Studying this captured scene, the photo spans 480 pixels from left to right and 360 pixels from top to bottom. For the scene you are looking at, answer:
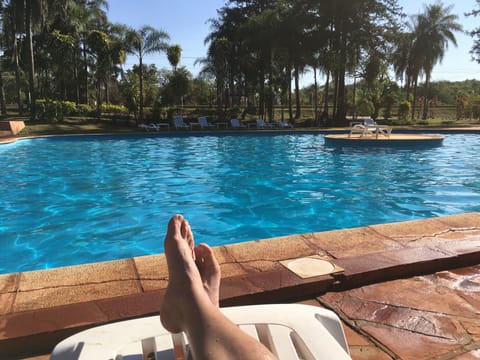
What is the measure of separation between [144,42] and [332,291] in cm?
2081

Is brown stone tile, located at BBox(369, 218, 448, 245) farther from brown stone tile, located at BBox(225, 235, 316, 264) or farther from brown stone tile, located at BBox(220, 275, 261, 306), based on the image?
brown stone tile, located at BBox(220, 275, 261, 306)

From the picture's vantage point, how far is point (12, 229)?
16.4ft

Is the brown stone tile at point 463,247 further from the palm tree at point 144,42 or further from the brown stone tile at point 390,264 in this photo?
the palm tree at point 144,42

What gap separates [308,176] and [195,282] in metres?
7.09

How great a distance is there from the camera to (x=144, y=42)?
20656 mm

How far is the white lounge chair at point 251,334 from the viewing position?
1229mm

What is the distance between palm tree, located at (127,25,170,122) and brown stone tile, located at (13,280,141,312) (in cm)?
1927

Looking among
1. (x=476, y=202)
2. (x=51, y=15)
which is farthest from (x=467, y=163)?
(x=51, y=15)

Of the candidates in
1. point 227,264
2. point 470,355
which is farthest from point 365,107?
point 470,355

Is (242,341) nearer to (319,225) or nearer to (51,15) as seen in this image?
(319,225)

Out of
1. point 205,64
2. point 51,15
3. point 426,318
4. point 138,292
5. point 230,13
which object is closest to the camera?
point 426,318

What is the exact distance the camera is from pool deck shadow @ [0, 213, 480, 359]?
5.83 feet

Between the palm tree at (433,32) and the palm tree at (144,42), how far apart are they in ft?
65.9

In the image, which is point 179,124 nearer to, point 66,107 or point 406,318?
point 66,107
